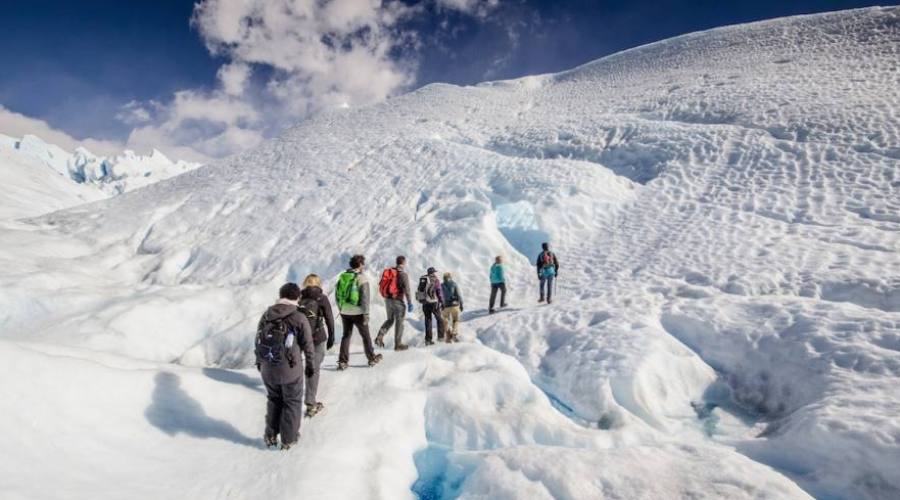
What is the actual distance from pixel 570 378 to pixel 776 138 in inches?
624

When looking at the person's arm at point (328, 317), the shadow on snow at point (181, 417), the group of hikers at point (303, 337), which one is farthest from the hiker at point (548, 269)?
the shadow on snow at point (181, 417)

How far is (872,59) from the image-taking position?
22156 millimetres

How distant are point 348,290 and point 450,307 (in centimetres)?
365

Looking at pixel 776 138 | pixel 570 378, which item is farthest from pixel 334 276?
pixel 776 138

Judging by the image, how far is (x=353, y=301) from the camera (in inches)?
275

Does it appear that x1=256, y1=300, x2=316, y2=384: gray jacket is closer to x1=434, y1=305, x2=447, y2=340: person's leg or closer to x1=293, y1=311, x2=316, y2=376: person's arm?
x1=293, y1=311, x2=316, y2=376: person's arm

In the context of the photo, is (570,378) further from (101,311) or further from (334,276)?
(101,311)

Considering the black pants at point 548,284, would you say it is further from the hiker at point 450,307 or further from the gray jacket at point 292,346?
the gray jacket at point 292,346

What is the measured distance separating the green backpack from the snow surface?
1225mm

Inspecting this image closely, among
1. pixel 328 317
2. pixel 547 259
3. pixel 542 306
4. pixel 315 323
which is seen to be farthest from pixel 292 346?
pixel 547 259

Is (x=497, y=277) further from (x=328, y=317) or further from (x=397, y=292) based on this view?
(x=328, y=317)

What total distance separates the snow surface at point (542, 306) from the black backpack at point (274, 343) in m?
1.05

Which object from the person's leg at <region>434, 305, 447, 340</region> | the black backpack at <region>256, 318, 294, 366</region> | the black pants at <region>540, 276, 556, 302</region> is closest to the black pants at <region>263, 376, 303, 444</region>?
the black backpack at <region>256, 318, 294, 366</region>

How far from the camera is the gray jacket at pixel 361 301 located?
6957 mm
